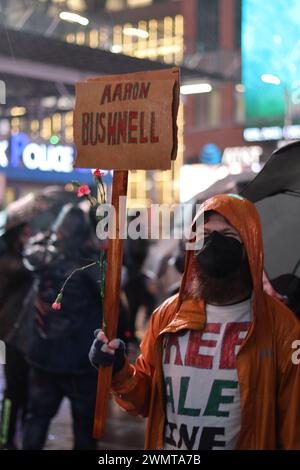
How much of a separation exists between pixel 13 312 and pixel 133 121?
3054 millimetres

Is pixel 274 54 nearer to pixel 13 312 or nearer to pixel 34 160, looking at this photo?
pixel 34 160

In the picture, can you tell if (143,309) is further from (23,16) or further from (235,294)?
(235,294)

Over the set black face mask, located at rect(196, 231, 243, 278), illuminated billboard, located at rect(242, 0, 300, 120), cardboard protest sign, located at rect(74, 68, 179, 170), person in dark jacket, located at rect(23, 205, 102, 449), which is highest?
illuminated billboard, located at rect(242, 0, 300, 120)

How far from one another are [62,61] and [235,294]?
1.62 m

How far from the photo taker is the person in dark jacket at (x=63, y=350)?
4605mm

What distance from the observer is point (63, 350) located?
4.69 meters

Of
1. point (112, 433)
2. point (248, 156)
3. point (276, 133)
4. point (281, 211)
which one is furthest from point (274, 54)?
point (248, 156)

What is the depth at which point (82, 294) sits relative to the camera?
181 inches

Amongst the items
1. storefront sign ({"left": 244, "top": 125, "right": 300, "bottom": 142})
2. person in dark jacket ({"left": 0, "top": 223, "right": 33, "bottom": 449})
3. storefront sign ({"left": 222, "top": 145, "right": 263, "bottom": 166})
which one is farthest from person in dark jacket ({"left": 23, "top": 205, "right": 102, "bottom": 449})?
storefront sign ({"left": 222, "top": 145, "right": 263, "bottom": 166})

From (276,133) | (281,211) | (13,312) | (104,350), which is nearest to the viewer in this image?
(104,350)

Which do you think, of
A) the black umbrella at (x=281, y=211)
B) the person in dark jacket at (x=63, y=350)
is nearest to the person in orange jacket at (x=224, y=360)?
the black umbrella at (x=281, y=211)

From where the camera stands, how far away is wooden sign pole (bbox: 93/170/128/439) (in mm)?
2617

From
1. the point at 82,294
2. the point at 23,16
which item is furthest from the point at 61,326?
the point at 23,16

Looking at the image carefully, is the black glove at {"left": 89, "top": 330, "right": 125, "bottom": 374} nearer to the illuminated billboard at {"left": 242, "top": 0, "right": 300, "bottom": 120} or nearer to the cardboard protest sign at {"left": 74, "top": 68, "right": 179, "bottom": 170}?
the cardboard protest sign at {"left": 74, "top": 68, "right": 179, "bottom": 170}
